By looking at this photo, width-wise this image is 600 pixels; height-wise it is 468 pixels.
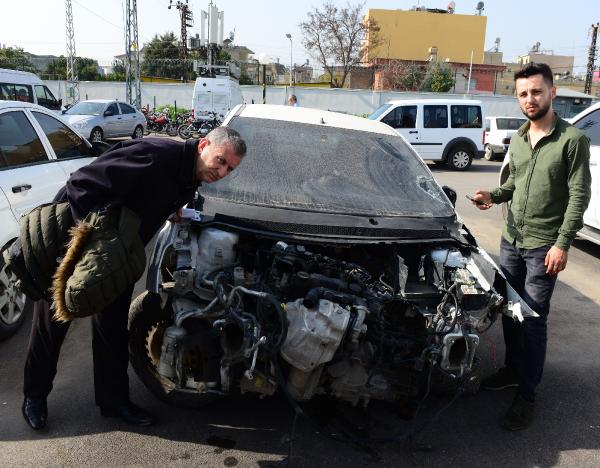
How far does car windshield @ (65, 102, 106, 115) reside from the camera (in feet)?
56.1

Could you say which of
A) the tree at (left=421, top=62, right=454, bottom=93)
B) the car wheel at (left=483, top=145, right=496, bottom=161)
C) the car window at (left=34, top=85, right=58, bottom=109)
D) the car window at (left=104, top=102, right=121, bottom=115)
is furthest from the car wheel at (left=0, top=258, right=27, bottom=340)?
the tree at (left=421, top=62, right=454, bottom=93)

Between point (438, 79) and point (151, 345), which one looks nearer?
point (151, 345)

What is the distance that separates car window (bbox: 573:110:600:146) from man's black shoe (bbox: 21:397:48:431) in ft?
22.0

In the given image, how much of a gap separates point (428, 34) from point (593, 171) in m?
48.5

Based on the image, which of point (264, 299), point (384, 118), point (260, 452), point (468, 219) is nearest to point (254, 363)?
point (264, 299)

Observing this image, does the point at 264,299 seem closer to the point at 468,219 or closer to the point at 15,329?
the point at 15,329

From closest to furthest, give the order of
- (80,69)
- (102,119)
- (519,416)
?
1. (519,416)
2. (102,119)
3. (80,69)

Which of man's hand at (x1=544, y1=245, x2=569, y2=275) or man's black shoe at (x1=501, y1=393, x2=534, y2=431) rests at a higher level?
man's hand at (x1=544, y1=245, x2=569, y2=275)

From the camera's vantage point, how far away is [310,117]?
4.52 m

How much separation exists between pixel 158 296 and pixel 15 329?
5.98 feet

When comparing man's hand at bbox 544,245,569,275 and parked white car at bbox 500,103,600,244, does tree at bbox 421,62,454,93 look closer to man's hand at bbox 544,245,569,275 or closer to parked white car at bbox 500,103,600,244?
parked white car at bbox 500,103,600,244

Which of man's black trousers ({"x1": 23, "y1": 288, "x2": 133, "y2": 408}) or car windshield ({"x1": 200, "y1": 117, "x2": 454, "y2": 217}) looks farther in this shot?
car windshield ({"x1": 200, "y1": 117, "x2": 454, "y2": 217})

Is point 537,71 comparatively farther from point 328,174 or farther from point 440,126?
point 440,126

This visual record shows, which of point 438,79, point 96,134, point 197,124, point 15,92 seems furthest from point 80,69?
point 15,92
